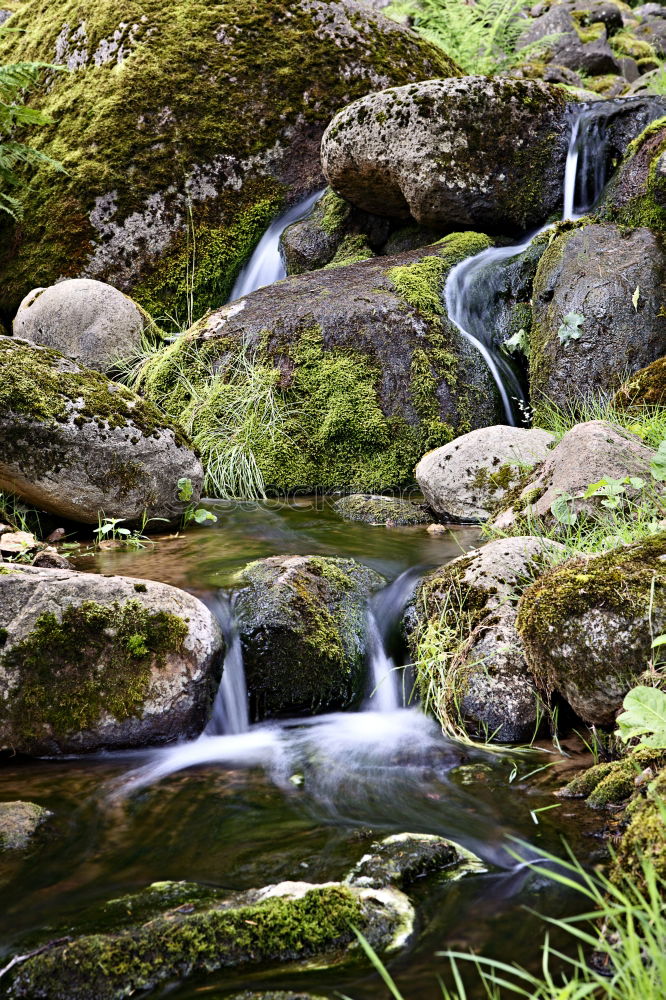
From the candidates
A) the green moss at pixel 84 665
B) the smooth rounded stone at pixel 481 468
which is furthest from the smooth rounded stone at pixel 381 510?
the green moss at pixel 84 665

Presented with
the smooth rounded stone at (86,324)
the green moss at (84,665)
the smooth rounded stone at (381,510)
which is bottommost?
the smooth rounded stone at (381,510)

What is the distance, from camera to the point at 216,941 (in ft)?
6.65

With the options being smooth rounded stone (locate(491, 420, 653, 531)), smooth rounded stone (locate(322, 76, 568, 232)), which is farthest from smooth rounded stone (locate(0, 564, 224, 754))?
smooth rounded stone (locate(322, 76, 568, 232))

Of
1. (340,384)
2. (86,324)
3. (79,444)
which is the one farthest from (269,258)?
(79,444)

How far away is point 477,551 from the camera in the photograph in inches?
160

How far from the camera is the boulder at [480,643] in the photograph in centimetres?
336

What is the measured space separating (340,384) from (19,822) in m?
4.82

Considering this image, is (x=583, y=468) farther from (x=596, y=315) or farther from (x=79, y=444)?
(x=79, y=444)

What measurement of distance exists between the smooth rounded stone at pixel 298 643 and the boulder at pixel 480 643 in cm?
31

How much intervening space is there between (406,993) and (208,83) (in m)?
10.0

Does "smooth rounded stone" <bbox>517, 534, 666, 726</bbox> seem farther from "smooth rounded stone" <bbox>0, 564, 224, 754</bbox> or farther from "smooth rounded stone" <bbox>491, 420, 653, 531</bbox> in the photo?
"smooth rounded stone" <bbox>0, 564, 224, 754</bbox>

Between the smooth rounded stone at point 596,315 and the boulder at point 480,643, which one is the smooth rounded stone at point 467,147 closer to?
the smooth rounded stone at point 596,315

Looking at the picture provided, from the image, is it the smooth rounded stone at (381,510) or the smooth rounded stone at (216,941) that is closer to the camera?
the smooth rounded stone at (216,941)

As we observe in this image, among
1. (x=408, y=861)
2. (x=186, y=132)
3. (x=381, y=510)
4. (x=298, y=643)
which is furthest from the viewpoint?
(x=186, y=132)
